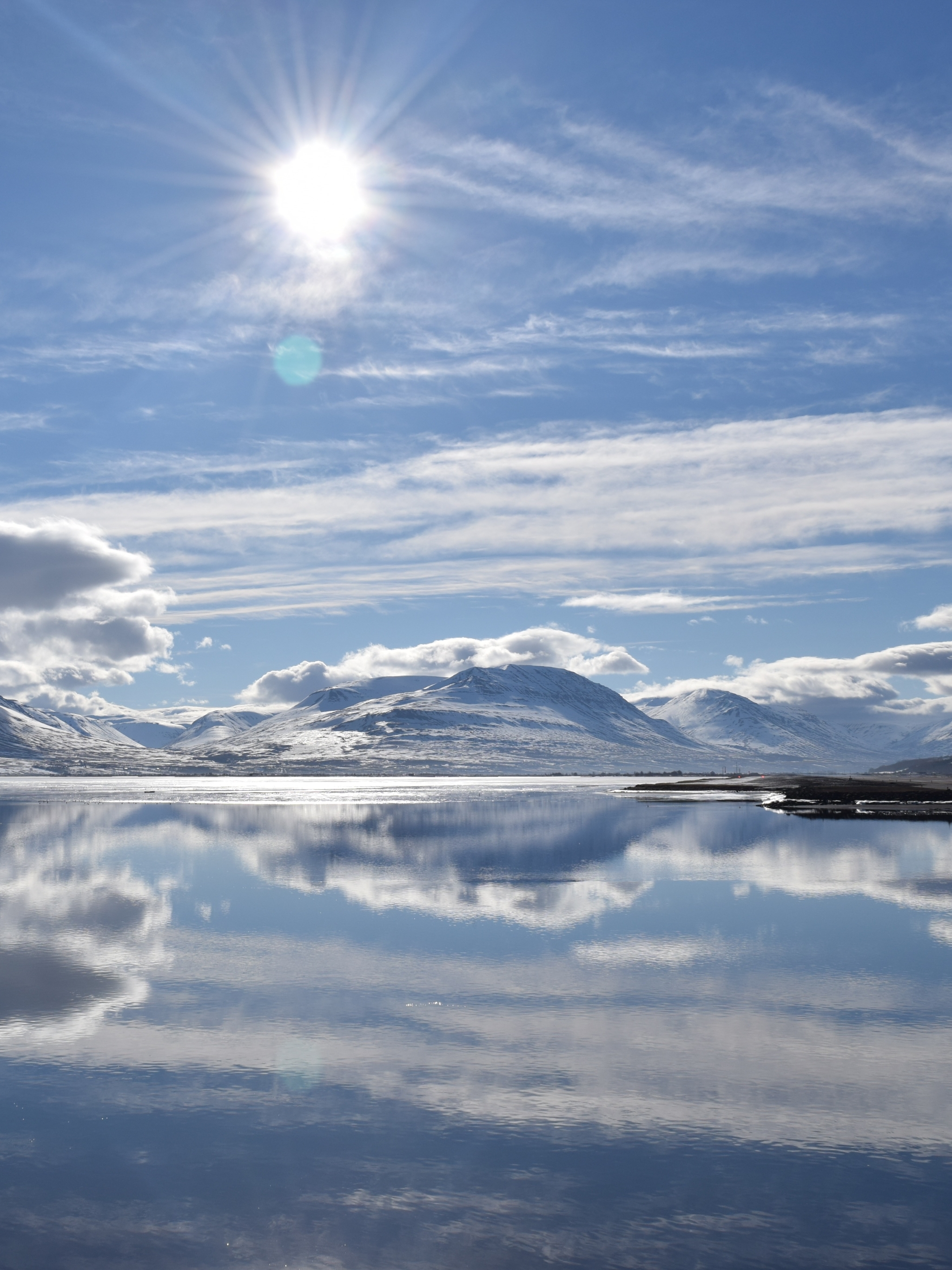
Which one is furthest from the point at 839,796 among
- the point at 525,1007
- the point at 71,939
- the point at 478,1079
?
the point at 478,1079

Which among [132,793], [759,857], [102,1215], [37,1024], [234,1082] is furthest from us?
[132,793]

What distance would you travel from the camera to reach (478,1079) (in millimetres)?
18594

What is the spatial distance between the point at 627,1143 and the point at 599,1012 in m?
7.38

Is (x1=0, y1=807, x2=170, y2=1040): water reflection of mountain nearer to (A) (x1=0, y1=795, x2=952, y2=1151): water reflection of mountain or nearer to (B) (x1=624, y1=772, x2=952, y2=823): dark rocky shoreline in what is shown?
(A) (x1=0, y1=795, x2=952, y2=1151): water reflection of mountain

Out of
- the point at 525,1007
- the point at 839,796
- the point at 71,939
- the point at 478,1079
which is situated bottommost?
the point at 478,1079

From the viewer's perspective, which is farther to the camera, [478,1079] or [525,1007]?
[525,1007]

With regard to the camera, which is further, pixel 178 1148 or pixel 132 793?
pixel 132 793

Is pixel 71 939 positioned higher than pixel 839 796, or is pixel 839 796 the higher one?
pixel 839 796

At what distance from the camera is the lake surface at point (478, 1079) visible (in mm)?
13094

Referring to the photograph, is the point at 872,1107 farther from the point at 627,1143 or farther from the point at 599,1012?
the point at 599,1012

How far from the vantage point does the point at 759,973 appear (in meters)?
27.1

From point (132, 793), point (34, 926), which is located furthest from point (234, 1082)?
point (132, 793)

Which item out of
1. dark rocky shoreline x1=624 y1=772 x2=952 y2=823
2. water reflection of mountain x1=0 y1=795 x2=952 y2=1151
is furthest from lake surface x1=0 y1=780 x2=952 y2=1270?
dark rocky shoreline x1=624 y1=772 x2=952 y2=823

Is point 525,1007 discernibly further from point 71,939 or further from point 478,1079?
point 71,939
